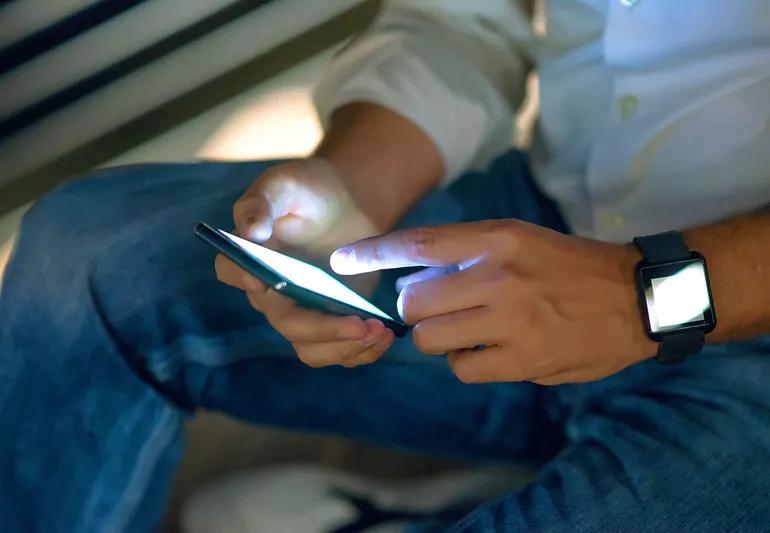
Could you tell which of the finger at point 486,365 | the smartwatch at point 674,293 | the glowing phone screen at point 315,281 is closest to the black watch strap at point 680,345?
the smartwatch at point 674,293

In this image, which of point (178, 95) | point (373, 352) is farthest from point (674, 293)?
point (178, 95)

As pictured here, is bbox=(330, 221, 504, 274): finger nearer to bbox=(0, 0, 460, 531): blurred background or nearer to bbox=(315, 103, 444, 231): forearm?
bbox=(315, 103, 444, 231): forearm

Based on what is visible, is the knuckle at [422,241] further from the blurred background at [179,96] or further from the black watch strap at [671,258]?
the blurred background at [179,96]

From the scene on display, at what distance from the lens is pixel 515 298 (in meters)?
0.54

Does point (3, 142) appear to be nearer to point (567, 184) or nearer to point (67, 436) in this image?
point (67, 436)

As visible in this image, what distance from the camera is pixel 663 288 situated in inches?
21.5

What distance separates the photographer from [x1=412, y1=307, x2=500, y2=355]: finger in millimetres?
534

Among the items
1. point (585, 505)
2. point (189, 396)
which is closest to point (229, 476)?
point (189, 396)

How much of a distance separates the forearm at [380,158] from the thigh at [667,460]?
23 cm

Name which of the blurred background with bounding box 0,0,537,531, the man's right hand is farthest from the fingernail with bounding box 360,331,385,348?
the blurred background with bounding box 0,0,537,531

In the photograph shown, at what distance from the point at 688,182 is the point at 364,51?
0.31 metres

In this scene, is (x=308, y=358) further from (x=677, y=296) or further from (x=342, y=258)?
(x=677, y=296)

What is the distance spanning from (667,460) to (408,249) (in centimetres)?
24

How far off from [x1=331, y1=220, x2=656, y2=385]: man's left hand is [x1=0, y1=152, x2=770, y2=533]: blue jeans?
0.27ft
